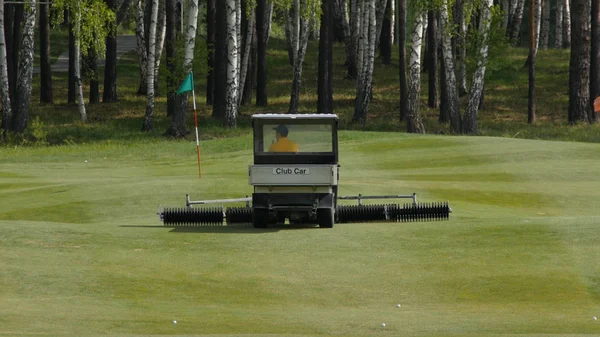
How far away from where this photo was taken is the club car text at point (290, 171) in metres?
17.8

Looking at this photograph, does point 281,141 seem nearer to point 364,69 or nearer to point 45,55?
point 364,69

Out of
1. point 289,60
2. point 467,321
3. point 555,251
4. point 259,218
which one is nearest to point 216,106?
point 289,60

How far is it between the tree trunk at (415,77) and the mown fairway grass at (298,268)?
17672mm

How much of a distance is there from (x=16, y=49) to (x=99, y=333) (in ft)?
155

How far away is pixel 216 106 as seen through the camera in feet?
163

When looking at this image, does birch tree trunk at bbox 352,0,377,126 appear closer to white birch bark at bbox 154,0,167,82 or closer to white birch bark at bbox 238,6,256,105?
white birch bark at bbox 238,6,256,105

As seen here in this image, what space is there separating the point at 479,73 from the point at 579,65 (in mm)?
5015

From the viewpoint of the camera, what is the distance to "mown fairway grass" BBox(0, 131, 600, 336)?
11797 mm

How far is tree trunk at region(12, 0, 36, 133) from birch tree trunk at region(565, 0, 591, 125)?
2230 centimetres

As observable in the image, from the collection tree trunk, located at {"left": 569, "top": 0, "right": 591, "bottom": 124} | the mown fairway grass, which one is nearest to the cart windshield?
the mown fairway grass

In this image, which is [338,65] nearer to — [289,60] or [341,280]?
[289,60]

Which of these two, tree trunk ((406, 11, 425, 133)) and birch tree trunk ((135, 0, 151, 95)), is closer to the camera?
tree trunk ((406, 11, 425, 133))

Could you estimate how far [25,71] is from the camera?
132 feet

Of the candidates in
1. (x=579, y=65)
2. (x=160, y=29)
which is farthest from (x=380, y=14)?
(x=579, y=65)
